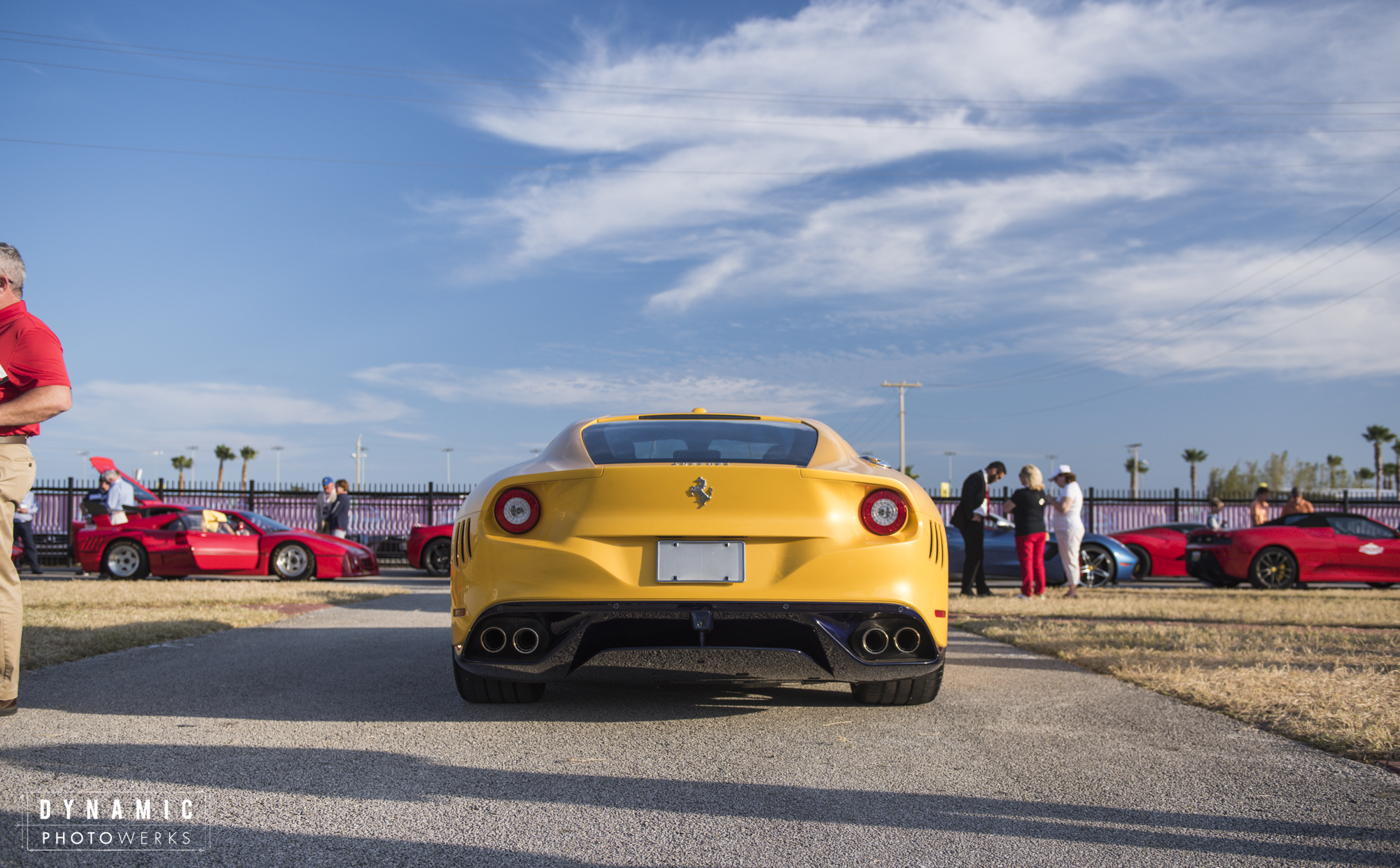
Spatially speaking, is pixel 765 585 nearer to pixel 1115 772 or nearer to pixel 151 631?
pixel 1115 772

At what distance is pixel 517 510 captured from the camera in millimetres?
3787

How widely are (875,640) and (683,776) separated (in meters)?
0.97

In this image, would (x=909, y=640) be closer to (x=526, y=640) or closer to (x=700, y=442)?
(x=700, y=442)

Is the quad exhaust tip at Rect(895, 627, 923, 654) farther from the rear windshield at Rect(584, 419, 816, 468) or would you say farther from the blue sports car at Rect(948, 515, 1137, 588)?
the blue sports car at Rect(948, 515, 1137, 588)

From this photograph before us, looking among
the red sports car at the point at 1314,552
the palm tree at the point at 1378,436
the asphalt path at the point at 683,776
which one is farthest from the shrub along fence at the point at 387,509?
the palm tree at the point at 1378,436

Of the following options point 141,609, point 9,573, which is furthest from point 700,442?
point 141,609

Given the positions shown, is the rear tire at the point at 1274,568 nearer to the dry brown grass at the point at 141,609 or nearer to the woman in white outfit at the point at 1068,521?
the woman in white outfit at the point at 1068,521

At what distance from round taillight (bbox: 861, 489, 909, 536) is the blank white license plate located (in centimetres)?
54

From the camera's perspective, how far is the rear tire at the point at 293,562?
13945 millimetres

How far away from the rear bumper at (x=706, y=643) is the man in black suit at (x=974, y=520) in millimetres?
8150

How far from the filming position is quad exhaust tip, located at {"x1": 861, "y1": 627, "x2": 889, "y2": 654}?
144 inches

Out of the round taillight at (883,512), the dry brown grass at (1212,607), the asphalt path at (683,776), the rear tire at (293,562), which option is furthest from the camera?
the rear tire at (293,562)

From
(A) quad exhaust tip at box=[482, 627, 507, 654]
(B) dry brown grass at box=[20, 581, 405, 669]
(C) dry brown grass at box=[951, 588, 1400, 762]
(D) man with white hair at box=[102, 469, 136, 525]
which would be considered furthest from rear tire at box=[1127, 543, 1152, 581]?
(D) man with white hair at box=[102, 469, 136, 525]

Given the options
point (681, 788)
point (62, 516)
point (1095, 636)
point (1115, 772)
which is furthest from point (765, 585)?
point (62, 516)
